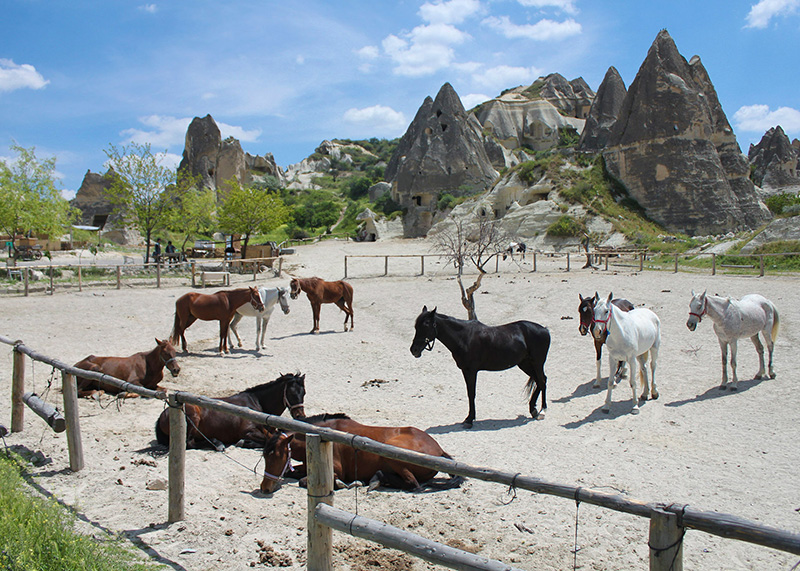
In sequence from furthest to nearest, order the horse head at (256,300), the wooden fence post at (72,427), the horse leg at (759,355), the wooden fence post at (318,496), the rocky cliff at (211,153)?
the rocky cliff at (211,153) → the horse head at (256,300) → the horse leg at (759,355) → the wooden fence post at (72,427) → the wooden fence post at (318,496)

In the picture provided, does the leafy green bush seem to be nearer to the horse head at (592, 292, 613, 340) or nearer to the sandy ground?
the sandy ground

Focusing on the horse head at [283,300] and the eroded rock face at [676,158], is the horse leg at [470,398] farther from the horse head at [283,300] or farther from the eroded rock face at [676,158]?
the eroded rock face at [676,158]

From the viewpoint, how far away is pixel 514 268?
97.7 ft

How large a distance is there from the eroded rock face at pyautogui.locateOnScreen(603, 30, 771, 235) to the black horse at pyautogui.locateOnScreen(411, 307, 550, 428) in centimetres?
4337

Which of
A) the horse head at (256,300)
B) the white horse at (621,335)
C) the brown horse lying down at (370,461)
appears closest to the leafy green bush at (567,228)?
the horse head at (256,300)

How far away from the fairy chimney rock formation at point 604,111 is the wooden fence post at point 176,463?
7051cm

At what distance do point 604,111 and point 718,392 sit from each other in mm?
68693

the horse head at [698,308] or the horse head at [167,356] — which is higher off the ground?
the horse head at [698,308]

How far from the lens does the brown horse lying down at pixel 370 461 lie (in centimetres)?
502

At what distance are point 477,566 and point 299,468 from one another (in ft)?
10.8

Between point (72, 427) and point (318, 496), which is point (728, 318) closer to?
point (318, 496)

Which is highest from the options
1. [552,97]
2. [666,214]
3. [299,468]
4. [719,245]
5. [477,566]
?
[552,97]

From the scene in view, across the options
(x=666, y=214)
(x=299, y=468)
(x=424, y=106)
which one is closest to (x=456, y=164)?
(x=424, y=106)

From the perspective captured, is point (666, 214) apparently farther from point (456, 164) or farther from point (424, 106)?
point (424, 106)
